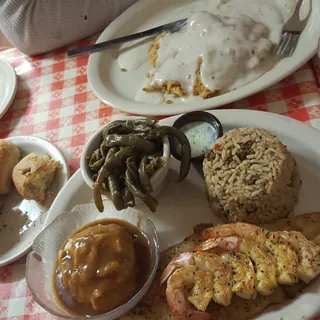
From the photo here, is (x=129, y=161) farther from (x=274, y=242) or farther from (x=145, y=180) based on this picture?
(x=274, y=242)

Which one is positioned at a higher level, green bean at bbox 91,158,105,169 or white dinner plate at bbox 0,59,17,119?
green bean at bbox 91,158,105,169

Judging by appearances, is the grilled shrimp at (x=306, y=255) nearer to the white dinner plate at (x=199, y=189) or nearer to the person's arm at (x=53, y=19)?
the white dinner plate at (x=199, y=189)

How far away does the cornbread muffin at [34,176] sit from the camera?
185 cm

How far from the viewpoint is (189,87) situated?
1975 millimetres

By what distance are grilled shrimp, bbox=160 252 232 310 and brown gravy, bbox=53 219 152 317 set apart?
0.35 feet

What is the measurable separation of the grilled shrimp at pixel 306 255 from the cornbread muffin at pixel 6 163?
122 cm

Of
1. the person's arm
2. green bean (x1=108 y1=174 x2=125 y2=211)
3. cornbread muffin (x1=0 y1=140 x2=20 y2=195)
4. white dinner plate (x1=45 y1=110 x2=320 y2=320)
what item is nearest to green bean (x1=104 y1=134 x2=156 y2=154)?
green bean (x1=108 y1=174 x2=125 y2=211)

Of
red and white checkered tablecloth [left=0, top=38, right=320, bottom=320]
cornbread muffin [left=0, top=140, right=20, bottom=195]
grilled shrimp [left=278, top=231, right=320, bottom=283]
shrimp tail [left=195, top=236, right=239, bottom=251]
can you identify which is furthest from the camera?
cornbread muffin [left=0, top=140, right=20, bottom=195]

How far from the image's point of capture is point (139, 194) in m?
1.45

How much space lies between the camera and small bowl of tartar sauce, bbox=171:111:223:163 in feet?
5.48

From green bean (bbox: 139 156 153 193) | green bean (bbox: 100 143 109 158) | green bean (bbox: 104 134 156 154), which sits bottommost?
green bean (bbox: 139 156 153 193)

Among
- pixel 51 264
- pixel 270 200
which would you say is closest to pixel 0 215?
pixel 51 264

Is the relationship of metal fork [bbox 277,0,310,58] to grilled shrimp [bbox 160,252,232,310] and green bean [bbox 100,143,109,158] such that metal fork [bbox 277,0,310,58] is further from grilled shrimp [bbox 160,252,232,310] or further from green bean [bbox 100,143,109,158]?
grilled shrimp [bbox 160,252,232,310]

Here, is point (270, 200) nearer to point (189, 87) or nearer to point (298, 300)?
point (298, 300)
